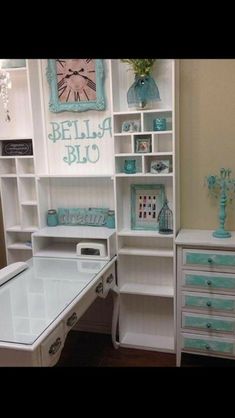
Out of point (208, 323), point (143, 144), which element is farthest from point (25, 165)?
point (208, 323)

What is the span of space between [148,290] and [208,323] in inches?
20.2

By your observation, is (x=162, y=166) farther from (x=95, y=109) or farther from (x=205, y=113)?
(x=95, y=109)

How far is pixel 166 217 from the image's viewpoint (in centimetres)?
253

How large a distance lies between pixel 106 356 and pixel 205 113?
1902 millimetres

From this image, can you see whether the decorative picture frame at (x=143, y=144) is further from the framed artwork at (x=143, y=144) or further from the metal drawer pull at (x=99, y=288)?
the metal drawer pull at (x=99, y=288)

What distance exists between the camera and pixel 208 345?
2299mm

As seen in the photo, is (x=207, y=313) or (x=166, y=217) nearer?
(x=207, y=313)

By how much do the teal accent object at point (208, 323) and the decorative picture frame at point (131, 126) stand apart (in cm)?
134

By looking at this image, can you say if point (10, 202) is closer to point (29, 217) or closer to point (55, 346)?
point (29, 217)

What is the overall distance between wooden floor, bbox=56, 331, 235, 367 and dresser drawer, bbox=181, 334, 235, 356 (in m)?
0.17

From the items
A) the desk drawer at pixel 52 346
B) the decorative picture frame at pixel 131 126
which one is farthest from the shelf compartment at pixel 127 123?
the desk drawer at pixel 52 346

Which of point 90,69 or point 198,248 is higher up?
point 90,69
